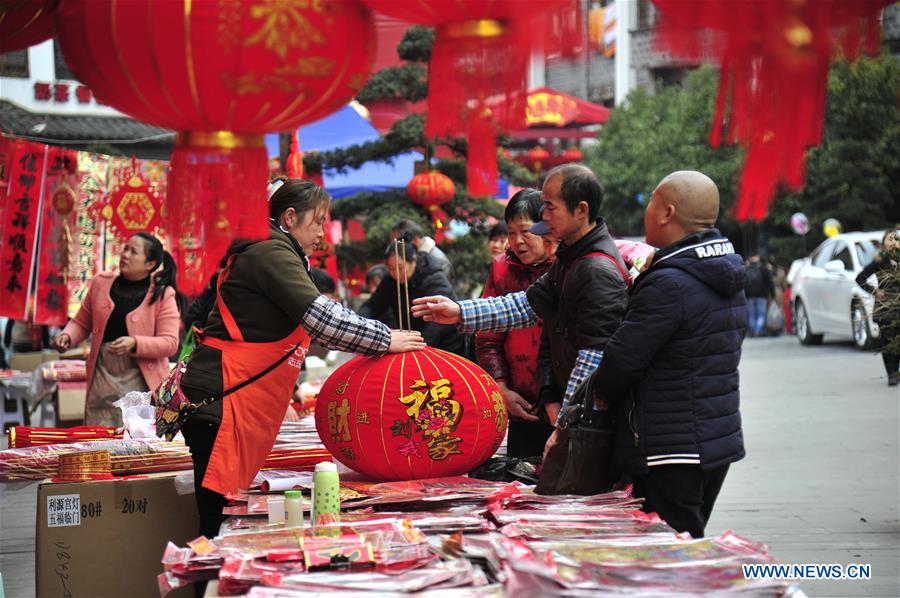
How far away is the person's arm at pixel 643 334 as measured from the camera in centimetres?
362

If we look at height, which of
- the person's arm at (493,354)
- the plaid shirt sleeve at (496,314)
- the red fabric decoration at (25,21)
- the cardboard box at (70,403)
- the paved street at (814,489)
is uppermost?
the red fabric decoration at (25,21)

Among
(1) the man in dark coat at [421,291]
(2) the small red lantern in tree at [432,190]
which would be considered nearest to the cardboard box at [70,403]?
(1) the man in dark coat at [421,291]

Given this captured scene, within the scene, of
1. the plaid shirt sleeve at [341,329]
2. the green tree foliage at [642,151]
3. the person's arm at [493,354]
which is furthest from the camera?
the green tree foliage at [642,151]

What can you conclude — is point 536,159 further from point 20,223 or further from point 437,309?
point 437,309

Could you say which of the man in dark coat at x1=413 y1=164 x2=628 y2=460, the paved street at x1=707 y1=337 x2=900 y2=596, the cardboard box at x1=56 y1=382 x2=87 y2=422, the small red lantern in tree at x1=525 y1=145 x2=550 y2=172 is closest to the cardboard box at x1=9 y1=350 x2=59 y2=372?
the cardboard box at x1=56 y1=382 x2=87 y2=422

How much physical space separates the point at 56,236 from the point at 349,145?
512 centimetres

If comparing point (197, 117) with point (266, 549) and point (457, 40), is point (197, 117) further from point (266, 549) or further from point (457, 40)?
point (266, 549)

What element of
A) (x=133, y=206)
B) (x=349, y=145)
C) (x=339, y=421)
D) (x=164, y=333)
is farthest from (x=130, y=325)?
(x=349, y=145)

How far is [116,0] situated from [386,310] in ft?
18.4

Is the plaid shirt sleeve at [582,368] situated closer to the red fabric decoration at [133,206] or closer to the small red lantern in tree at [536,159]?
the red fabric decoration at [133,206]

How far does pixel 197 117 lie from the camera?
3.06 m

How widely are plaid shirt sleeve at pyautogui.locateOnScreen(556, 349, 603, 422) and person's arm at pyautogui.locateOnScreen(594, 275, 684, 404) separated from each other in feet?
0.74

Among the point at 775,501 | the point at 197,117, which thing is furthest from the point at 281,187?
the point at 775,501

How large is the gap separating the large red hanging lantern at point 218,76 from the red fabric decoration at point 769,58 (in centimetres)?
92
